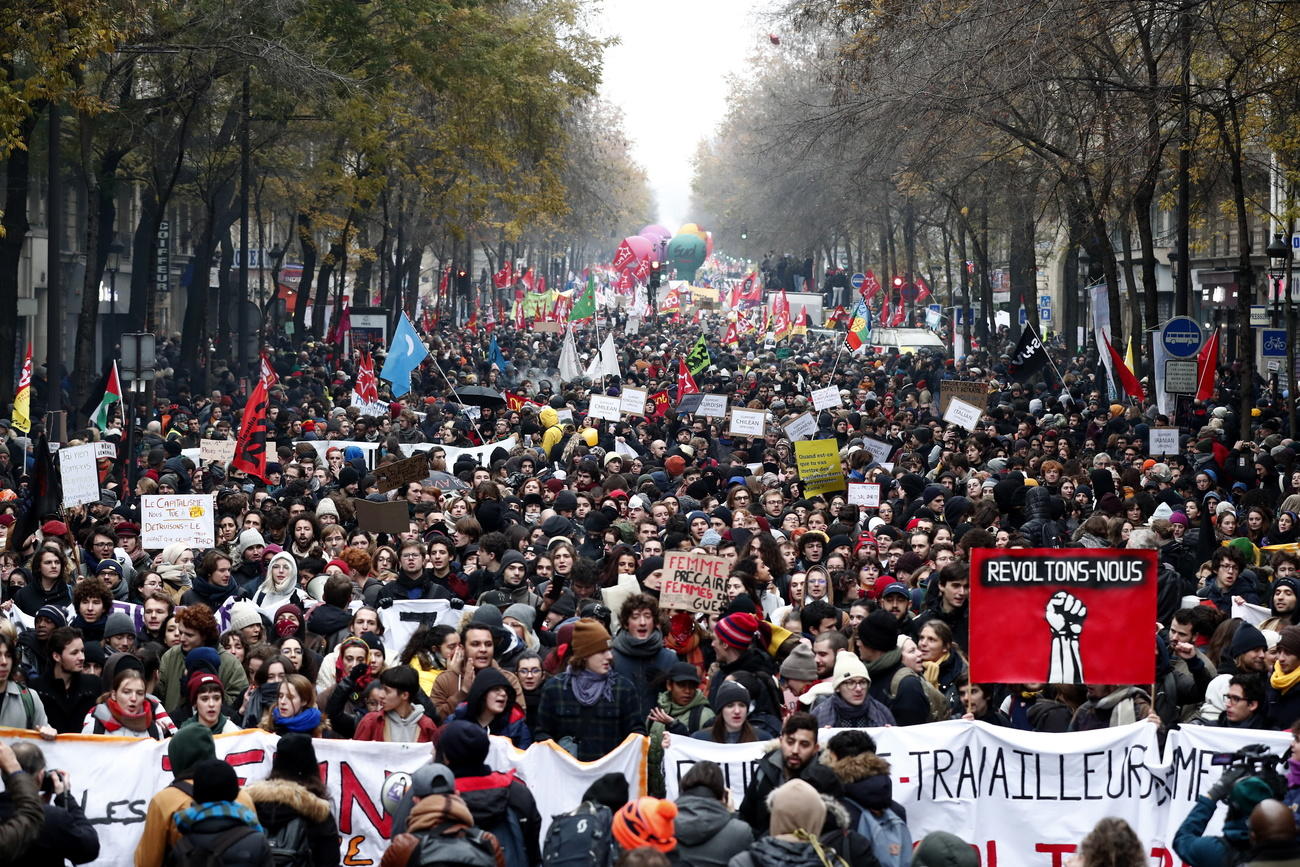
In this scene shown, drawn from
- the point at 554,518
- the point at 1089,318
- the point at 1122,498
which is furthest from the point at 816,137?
the point at 1089,318

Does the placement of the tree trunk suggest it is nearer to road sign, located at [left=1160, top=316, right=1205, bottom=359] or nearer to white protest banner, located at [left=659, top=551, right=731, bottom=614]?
road sign, located at [left=1160, top=316, right=1205, bottom=359]

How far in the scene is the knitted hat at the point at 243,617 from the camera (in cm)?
1001

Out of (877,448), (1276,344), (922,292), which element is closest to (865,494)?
(877,448)

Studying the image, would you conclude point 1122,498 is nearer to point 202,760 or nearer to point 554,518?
point 554,518

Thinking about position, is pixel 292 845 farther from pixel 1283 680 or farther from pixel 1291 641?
pixel 1291 641

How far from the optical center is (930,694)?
8.94m

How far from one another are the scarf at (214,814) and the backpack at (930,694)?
3.69 meters

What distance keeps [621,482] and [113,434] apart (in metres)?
7.97

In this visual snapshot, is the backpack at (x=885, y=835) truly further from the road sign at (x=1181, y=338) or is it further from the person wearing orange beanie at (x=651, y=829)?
the road sign at (x=1181, y=338)

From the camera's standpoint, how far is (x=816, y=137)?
25.3 metres

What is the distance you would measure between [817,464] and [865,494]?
Answer: 4.94 ft

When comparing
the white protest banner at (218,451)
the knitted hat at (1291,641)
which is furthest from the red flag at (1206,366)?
the knitted hat at (1291,641)

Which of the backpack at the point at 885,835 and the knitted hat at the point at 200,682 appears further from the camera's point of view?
the knitted hat at the point at 200,682

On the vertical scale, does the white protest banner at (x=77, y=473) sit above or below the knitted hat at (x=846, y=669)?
above
